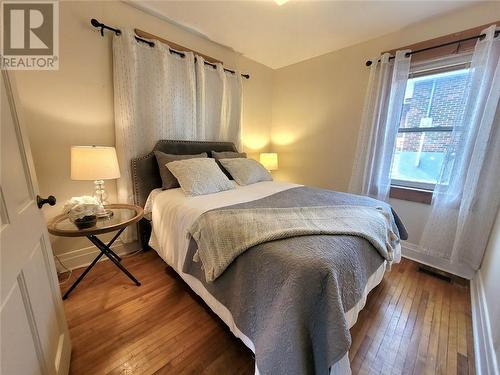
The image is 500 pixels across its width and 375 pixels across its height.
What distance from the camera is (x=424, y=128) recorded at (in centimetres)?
225

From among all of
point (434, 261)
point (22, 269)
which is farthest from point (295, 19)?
point (434, 261)

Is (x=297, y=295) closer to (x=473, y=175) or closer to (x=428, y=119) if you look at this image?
(x=473, y=175)

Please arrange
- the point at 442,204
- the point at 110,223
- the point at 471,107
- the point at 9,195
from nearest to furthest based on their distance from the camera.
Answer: the point at 9,195, the point at 110,223, the point at 471,107, the point at 442,204

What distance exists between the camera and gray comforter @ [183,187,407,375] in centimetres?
81

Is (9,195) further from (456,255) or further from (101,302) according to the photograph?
(456,255)

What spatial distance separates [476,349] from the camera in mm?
1266

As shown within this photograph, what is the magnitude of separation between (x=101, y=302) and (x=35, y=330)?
90cm

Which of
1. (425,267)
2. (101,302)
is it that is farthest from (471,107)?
(101,302)

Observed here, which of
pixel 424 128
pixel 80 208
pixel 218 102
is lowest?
pixel 80 208

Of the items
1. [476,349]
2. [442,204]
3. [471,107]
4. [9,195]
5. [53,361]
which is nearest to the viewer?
[9,195]

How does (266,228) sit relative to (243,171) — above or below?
below

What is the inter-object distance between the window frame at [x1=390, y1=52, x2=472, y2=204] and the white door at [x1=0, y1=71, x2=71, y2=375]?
9.95 feet

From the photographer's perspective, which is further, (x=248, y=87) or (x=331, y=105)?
(x=248, y=87)

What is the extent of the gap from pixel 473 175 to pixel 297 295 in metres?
2.14
